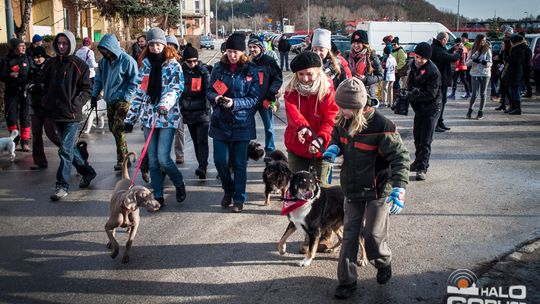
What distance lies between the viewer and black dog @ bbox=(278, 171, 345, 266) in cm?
493

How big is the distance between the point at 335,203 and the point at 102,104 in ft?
32.8

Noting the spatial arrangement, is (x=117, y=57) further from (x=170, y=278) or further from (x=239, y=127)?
(x=170, y=278)

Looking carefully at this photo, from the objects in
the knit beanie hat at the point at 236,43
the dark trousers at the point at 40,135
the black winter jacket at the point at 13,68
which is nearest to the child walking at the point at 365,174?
the knit beanie hat at the point at 236,43

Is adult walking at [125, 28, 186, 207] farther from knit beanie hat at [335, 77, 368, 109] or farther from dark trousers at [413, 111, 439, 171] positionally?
dark trousers at [413, 111, 439, 171]

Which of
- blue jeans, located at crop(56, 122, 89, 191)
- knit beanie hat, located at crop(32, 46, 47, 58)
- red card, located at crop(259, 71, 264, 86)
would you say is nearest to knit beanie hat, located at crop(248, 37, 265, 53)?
red card, located at crop(259, 71, 264, 86)

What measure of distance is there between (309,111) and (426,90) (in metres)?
3.11

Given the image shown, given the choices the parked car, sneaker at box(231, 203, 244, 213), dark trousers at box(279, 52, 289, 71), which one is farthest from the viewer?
the parked car

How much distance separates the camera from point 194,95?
8.01m

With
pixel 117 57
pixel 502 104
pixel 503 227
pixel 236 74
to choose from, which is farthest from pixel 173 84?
pixel 502 104

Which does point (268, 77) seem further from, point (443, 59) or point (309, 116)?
point (443, 59)

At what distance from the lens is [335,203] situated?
16.8 feet

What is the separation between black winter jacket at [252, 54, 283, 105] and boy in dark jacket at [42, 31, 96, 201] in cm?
260

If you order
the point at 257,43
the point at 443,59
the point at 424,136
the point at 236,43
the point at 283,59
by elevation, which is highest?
the point at 283,59
